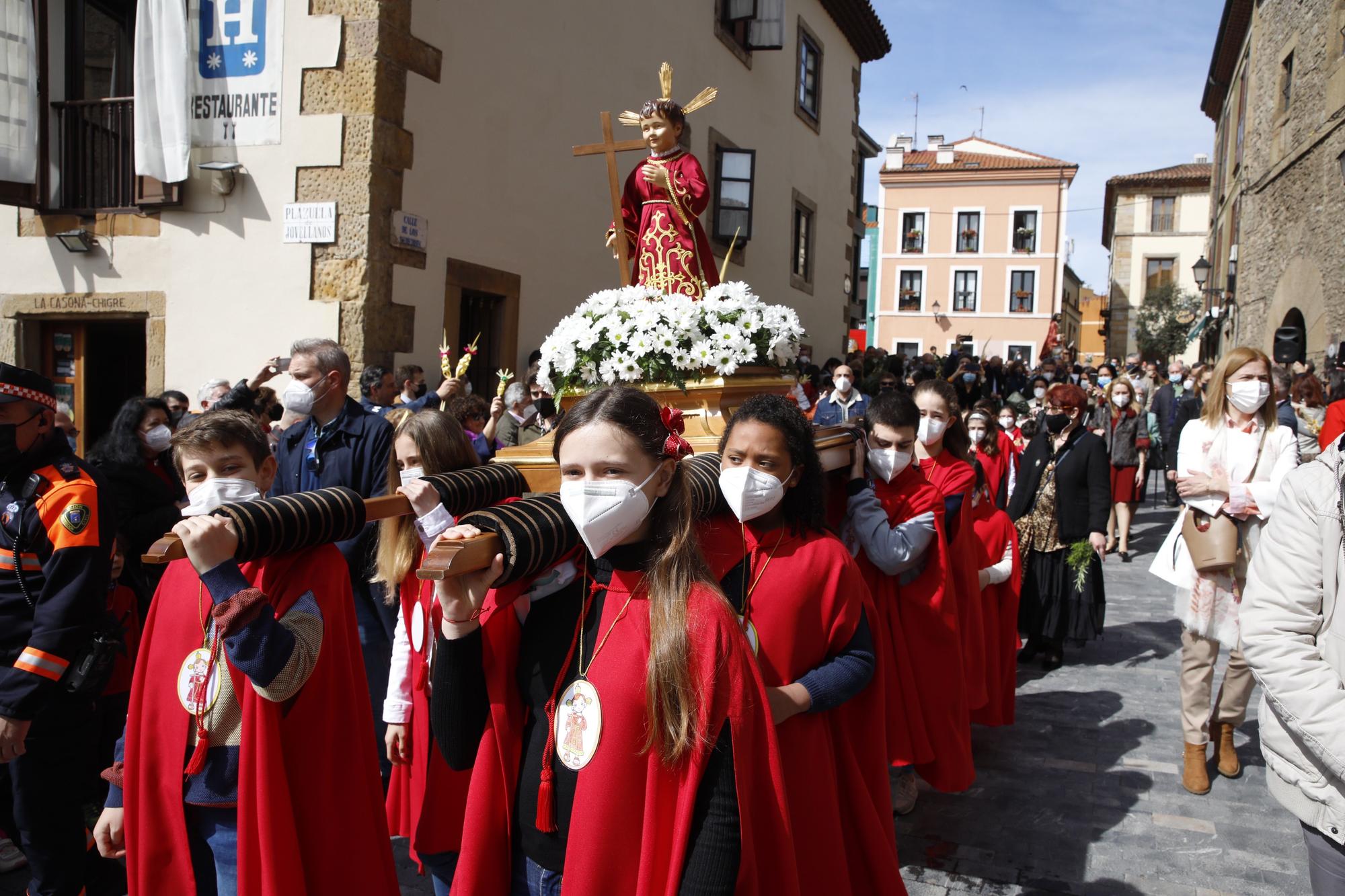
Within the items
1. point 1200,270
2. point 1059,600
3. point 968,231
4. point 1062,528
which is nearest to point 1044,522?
point 1062,528

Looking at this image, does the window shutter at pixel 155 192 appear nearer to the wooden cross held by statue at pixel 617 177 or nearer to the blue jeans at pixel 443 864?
the wooden cross held by statue at pixel 617 177

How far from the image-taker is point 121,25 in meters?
10.1

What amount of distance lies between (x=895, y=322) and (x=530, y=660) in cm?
4685

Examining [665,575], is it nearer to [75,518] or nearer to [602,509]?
[602,509]

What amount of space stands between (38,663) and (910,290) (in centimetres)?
4674

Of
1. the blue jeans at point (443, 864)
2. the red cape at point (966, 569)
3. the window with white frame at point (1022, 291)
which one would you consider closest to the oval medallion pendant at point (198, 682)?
the blue jeans at point (443, 864)

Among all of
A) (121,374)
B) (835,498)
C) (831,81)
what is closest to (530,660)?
(835,498)

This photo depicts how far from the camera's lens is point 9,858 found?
4.08 meters

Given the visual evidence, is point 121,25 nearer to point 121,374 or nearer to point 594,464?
point 121,374

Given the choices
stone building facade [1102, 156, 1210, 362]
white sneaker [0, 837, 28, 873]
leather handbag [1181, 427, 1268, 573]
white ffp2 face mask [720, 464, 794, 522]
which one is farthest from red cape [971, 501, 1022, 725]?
stone building facade [1102, 156, 1210, 362]

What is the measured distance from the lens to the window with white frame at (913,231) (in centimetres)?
4653

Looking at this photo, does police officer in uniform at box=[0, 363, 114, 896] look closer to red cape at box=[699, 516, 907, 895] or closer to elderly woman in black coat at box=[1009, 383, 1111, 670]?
red cape at box=[699, 516, 907, 895]

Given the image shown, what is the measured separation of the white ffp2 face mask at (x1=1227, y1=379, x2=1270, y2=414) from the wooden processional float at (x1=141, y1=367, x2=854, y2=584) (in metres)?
2.16

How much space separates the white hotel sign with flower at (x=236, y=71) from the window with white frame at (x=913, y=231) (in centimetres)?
4101
